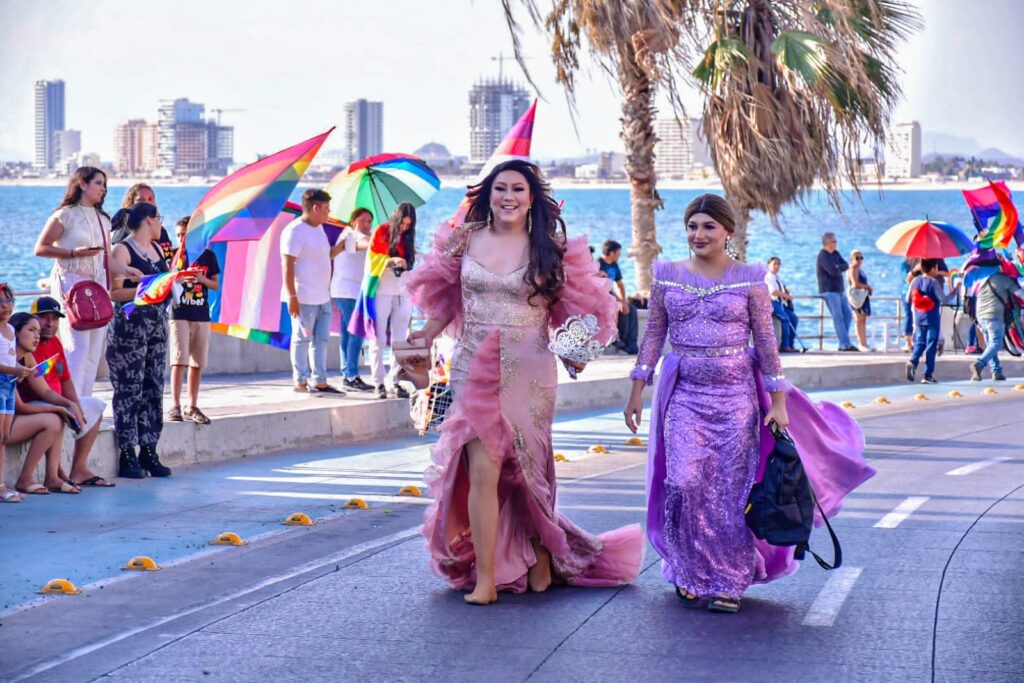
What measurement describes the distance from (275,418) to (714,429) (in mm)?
6427

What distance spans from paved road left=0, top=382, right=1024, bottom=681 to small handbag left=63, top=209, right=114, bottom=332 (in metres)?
1.20

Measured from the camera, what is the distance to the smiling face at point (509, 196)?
24.5 ft

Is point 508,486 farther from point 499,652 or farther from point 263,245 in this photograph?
point 263,245

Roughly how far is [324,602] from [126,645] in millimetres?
1086

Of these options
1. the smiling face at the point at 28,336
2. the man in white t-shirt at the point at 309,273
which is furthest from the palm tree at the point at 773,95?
the smiling face at the point at 28,336

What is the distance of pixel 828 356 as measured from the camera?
2308 cm

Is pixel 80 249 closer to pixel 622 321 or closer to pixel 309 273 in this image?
pixel 309 273

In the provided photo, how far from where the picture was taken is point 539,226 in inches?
297

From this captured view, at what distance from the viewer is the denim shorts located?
9.96 m

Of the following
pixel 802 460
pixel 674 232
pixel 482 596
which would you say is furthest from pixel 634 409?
pixel 674 232

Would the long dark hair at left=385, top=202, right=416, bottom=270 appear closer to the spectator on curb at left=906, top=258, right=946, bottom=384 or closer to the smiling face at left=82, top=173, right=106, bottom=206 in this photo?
the smiling face at left=82, top=173, right=106, bottom=206

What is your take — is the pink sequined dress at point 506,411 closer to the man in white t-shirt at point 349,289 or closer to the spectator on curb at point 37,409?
the spectator on curb at point 37,409

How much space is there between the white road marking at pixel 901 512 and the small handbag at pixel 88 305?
5.40 meters

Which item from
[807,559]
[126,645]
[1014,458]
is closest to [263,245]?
[1014,458]
